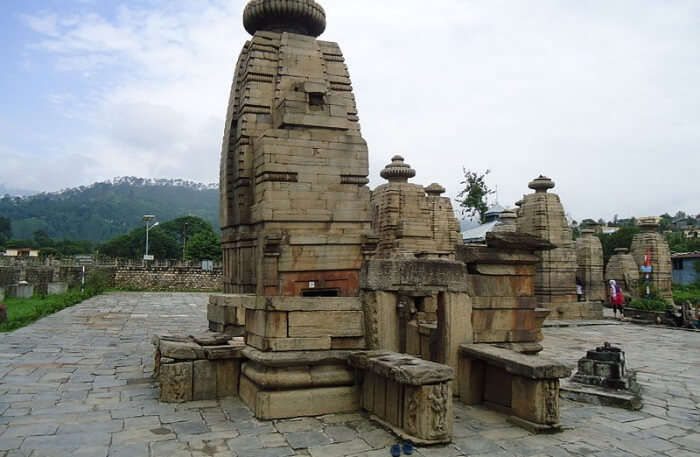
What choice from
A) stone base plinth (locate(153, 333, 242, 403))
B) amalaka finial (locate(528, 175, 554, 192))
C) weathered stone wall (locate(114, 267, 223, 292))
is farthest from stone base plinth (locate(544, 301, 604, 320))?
weathered stone wall (locate(114, 267, 223, 292))

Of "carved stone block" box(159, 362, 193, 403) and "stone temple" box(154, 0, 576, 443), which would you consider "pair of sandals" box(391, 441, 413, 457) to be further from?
"carved stone block" box(159, 362, 193, 403)

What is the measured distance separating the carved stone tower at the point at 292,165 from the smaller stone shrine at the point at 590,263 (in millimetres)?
16495

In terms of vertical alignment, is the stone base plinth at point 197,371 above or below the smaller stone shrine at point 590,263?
below

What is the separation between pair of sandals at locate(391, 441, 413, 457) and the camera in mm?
4584

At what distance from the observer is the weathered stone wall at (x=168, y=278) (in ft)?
123

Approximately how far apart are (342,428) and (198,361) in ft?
6.94

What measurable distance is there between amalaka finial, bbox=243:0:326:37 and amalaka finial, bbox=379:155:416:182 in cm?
781

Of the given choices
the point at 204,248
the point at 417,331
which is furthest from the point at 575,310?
the point at 204,248

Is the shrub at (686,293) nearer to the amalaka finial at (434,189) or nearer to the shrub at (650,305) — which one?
the shrub at (650,305)

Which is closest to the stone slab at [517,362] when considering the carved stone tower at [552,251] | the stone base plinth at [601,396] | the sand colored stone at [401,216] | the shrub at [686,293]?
the stone base plinth at [601,396]

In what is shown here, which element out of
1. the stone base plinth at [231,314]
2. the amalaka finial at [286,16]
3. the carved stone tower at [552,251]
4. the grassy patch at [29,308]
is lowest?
the grassy patch at [29,308]

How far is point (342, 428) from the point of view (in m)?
5.44

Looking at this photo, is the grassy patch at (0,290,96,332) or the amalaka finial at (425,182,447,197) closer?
the grassy patch at (0,290,96,332)

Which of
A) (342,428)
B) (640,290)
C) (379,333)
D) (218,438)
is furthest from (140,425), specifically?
(640,290)
